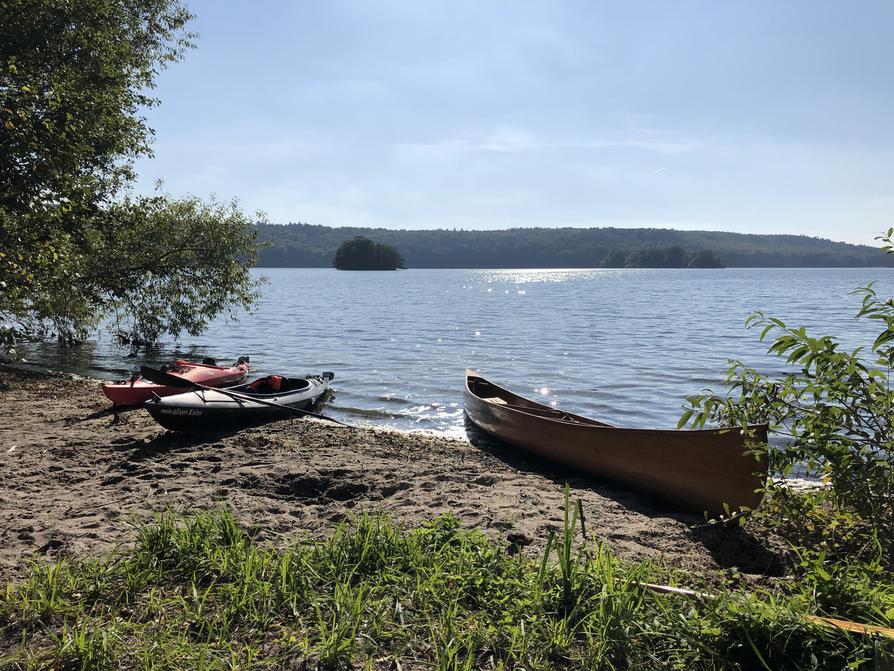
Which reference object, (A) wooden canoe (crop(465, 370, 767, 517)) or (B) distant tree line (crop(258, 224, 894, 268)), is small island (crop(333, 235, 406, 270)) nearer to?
(B) distant tree line (crop(258, 224, 894, 268))

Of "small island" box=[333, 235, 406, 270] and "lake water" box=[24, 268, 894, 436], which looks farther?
"small island" box=[333, 235, 406, 270]

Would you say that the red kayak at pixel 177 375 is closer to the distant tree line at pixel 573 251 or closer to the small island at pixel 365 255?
the small island at pixel 365 255

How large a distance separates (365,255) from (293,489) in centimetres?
13602

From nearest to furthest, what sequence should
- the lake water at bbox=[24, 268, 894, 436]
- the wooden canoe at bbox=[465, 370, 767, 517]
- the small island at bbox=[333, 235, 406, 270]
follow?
the wooden canoe at bbox=[465, 370, 767, 517]
the lake water at bbox=[24, 268, 894, 436]
the small island at bbox=[333, 235, 406, 270]

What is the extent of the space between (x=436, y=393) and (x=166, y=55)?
1427cm

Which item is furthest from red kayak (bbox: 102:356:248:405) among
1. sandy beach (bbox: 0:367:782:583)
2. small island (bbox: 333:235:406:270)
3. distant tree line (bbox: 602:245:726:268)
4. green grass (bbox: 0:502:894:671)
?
distant tree line (bbox: 602:245:726:268)

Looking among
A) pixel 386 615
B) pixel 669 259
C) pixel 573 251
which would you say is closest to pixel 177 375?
pixel 386 615

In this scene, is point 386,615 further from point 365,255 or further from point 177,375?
point 365,255

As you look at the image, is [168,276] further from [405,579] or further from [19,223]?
[405,579]

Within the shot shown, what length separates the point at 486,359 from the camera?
67.3 ft

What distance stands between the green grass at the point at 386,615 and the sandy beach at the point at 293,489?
0.92 m

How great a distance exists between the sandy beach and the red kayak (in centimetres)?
88

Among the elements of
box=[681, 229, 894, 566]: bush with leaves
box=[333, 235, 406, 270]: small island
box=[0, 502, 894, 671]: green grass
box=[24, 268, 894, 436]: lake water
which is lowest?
box=[24, 268, 894, 436]: lake water

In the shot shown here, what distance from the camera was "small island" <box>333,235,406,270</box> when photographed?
13650 centimetres
